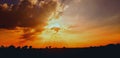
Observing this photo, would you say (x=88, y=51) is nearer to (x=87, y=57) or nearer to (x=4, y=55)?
(x=87, y=57)

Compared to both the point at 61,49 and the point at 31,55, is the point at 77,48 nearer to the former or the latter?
the point at 61,49

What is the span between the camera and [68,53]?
303 ft

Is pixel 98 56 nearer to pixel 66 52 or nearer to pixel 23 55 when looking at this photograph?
pixel 66 52

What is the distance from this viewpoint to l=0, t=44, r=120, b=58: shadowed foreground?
91.5m

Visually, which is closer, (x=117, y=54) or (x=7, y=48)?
(x=117, y=54)

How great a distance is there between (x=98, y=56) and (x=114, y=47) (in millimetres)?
4627

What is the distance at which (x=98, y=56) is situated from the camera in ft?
300

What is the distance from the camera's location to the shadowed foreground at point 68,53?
300 feet

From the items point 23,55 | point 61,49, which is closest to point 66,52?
point 61,49

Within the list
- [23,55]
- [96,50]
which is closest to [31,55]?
[23,55]

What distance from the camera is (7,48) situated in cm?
9769

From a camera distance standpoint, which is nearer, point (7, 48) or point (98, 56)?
point (98, 56)

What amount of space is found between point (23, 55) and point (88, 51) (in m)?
13.9

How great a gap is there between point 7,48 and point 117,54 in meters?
25.0
